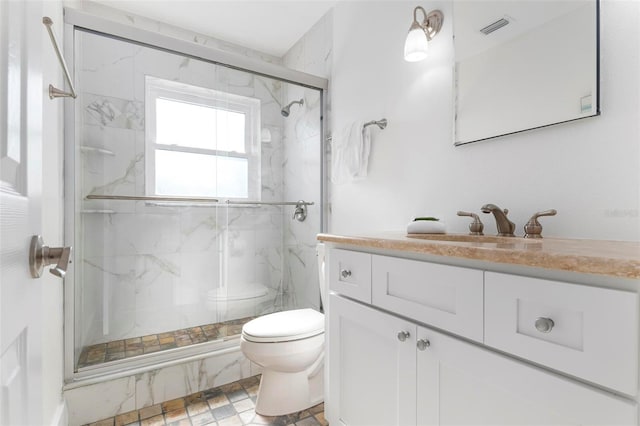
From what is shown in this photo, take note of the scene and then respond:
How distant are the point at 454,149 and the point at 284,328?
1124 mm

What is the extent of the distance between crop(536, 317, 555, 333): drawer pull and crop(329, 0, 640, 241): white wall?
1.77 feet

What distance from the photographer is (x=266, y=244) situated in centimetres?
232

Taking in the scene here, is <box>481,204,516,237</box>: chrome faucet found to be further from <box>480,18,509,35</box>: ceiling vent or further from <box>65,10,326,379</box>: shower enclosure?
<box>65,10,326,379</box>: shower enclosure

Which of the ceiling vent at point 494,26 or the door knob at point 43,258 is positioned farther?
the ceiling vent at point 494,26

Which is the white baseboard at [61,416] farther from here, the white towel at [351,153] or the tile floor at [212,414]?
the white towel at [351,153]

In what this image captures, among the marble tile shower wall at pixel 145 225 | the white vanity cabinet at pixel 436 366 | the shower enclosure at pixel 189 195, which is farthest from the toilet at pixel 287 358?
the marble tile shower wall at pixel 145 225

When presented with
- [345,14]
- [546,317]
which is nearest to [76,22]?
[345,14]

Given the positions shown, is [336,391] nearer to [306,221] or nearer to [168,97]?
[306,221]

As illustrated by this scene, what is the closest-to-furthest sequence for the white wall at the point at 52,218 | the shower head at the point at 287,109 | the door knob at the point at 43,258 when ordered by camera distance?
the door knob at the point at 43,258, the white wall at the point at 52,218, the shower head at the point at 287,109

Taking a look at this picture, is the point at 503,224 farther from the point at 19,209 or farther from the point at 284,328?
the point at 19,209

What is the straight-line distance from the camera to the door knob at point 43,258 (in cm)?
51

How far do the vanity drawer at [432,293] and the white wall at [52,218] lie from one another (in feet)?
3.94

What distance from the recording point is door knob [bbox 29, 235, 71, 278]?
0.51 m

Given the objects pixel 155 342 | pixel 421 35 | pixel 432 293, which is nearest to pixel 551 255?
pixel 432 293
